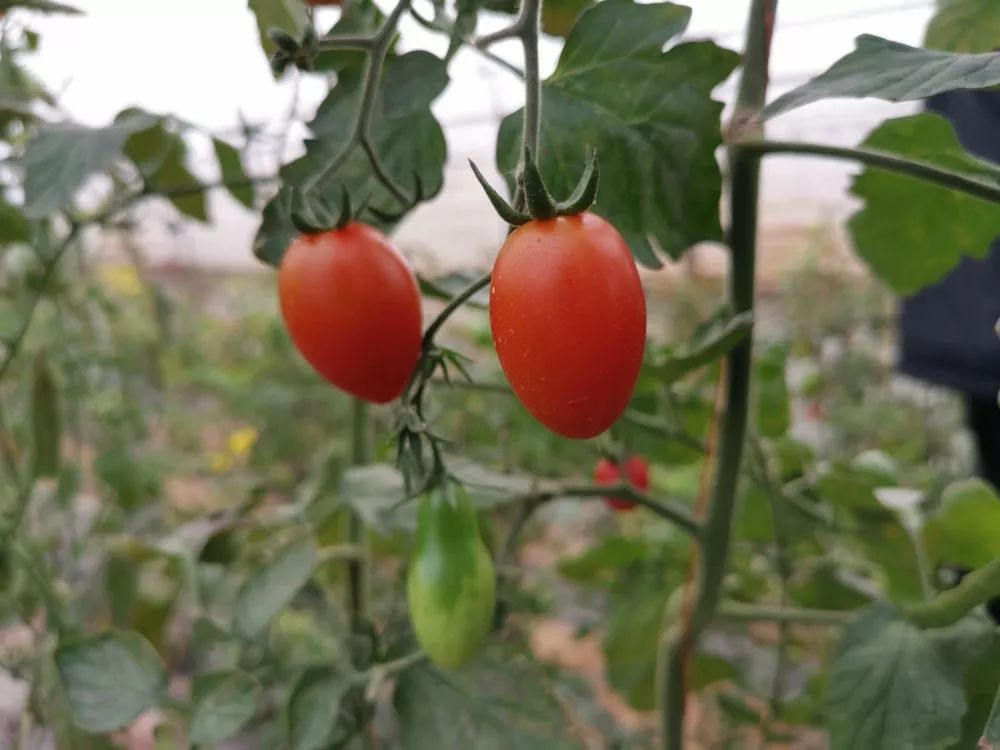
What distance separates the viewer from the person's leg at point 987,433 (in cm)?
73

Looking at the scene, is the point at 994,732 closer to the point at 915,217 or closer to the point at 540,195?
the point at 540,195

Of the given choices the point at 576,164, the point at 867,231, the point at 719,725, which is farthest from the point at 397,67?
the point at 719,725

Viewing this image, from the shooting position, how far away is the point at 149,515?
812mm

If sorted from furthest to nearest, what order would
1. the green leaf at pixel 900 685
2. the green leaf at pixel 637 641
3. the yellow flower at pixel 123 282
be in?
the yellow flower at pixel 123 282
the green leaf at pixel 637 641
the green leaf at pixel 900 685

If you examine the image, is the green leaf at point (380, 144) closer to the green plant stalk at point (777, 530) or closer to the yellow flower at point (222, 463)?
the green plant stalk at point (777, 530)

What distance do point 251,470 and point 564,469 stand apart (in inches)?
29.3

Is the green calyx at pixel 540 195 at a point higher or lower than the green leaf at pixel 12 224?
higher

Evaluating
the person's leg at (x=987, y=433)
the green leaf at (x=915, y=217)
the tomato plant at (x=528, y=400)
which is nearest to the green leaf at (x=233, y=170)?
the tomato plant at (x=528, y=400)

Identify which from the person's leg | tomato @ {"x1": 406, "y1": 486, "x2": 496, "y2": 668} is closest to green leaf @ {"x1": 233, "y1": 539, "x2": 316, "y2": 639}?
tomato @ {"x1": 406, "y1": 486, "x2": 496, "y2": 668}

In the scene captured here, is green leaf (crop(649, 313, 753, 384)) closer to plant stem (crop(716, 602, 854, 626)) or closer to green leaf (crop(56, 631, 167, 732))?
plant stem (crop(716, 602, 854, 626))

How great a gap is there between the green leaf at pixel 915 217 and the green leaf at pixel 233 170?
0.34 metres

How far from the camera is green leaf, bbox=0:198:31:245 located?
1.75ft

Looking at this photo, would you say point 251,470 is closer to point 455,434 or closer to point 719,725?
point 455,434

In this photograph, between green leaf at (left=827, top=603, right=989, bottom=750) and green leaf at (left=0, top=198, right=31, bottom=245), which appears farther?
green leaf at (left=0, top=198, right=31, bottom=245)
